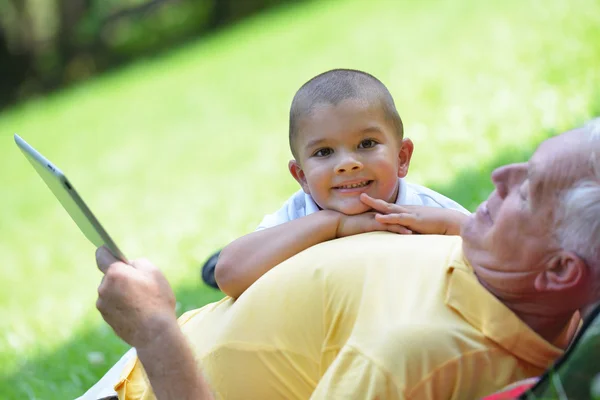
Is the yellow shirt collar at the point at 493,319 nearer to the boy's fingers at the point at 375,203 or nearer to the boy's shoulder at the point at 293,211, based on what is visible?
the boy's fingers at the point at 375,203

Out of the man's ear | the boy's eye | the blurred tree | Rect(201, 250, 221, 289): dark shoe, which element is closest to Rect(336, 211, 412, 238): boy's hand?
the boy's eye

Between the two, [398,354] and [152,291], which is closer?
[398,354]

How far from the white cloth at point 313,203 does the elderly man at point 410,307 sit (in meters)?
0.44

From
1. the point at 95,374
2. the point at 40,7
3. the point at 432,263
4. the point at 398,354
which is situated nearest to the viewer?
the point at 398,354

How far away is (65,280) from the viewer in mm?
8047

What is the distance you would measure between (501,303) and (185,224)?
633 centimetres

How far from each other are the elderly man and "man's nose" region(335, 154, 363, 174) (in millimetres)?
253

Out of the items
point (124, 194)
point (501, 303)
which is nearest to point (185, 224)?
point (124, 194)

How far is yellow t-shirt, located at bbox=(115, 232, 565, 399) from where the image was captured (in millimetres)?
2320

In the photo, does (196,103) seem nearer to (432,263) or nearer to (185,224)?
(185,224)

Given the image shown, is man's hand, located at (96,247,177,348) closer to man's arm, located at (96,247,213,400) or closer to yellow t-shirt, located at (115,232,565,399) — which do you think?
man's arm, located at (96,247,213,400)

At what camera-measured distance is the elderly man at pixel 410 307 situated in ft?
7.60

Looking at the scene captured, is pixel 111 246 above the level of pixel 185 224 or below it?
above

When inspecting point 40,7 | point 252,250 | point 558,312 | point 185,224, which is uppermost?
point 40,7
